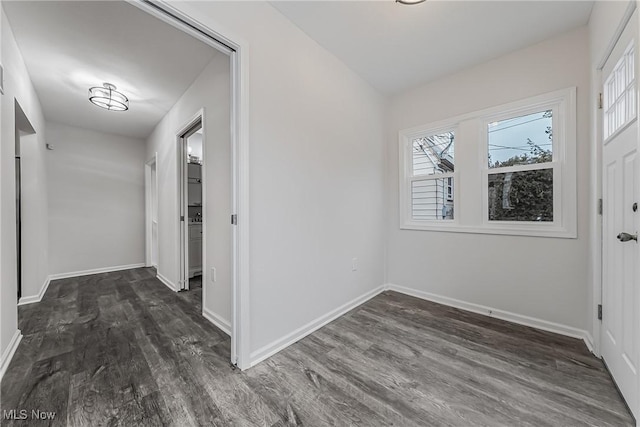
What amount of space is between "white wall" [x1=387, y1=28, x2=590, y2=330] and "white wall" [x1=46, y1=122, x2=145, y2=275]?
495cm

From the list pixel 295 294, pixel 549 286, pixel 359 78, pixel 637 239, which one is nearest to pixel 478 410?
pixel 637 239

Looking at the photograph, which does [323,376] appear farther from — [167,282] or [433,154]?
[167,282]

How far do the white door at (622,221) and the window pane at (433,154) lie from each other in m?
1.25

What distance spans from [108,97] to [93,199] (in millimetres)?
2307

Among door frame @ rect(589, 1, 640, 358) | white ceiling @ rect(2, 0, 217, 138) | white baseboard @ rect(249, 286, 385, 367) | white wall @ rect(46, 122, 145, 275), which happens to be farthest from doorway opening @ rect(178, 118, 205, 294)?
door frame @ rect(589, 1, 640, 358)

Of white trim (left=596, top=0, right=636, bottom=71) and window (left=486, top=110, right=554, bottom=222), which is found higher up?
white trim (left=596, top=0, right=636, bottom=71)

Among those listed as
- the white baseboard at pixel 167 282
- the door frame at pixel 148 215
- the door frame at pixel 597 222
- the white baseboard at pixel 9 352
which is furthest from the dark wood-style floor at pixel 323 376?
the door frame at pixel 148 215

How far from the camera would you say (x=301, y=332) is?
6.92 ft

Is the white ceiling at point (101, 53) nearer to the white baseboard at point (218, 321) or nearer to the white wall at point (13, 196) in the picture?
the white wall at point (13, 196)

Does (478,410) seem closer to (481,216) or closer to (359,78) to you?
(481,216)

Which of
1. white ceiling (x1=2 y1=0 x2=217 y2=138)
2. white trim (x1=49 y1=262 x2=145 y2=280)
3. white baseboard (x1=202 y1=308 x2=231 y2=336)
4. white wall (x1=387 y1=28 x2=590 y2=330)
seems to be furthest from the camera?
white trim (x1=49 y1=262 x2=145 y2=280)

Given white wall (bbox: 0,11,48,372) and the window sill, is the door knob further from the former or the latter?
white wall (bbox: 0,11,48,372)

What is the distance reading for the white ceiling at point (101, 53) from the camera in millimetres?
1889

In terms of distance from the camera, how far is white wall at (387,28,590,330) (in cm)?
206
